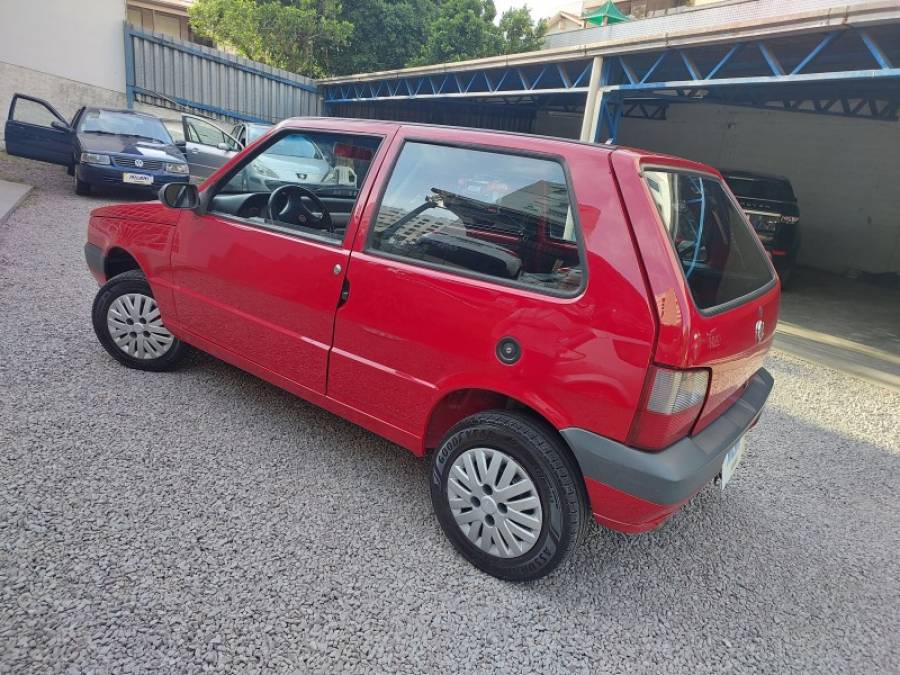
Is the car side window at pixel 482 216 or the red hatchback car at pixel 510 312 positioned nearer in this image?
the red hatchback car at pixel 510 312

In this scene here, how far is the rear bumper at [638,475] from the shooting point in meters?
1.90

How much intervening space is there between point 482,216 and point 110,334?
2646 millimetres

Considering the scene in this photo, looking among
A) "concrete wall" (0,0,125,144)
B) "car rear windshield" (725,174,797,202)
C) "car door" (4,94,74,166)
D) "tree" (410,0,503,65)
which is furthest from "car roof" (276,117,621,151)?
"tree" (410,0,503,65)

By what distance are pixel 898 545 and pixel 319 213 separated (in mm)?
3391

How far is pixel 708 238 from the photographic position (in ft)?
7.68

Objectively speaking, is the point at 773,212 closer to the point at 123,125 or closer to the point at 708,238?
the point at 708,238

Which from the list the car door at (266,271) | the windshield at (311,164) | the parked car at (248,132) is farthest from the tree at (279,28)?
the car door at (266,271)

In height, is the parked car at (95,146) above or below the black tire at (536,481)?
above

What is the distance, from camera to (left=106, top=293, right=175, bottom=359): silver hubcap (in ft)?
11.4

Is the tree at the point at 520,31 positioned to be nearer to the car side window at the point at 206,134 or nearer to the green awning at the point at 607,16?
the green awning at the point at 607,16

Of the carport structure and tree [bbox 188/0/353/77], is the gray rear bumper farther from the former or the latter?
tree [bbox 188/0/353/77]

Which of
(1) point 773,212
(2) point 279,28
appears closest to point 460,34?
(2) point 279,28

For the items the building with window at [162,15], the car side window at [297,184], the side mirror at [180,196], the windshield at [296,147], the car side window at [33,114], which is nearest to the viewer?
the car side window at [297,184]

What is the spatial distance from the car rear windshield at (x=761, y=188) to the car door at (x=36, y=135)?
1113 cm
